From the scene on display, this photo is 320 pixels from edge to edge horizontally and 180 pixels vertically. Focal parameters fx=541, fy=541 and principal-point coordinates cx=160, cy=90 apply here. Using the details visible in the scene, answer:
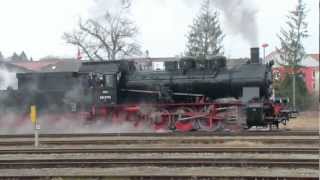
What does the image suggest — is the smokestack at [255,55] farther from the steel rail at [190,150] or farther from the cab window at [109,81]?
the steel rail at [190,150]

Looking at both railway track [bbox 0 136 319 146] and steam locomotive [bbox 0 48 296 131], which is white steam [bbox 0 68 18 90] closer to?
steam locomotive [bbox 0 48 296 131]

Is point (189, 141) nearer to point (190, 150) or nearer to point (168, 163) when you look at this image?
point (190, 150)

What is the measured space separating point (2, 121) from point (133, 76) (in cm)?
792

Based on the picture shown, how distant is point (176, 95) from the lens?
23.4 metres

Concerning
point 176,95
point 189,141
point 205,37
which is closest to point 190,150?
point 189,141

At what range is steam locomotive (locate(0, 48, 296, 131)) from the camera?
21828 millimetres

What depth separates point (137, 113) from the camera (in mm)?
23703

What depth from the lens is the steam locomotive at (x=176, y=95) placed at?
21828mm

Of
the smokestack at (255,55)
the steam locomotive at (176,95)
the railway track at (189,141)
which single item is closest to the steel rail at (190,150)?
the railway track at (189,141)

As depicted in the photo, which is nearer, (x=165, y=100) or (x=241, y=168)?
(x=241, y=168)

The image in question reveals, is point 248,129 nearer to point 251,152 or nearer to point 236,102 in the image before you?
point 236,102

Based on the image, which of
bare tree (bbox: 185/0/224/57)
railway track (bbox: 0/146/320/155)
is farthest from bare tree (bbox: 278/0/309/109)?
railway track (bbox: 0/146/320/155)

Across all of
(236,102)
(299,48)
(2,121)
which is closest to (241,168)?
(236,102)

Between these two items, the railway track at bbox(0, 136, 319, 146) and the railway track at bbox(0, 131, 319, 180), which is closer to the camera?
the railway track at bbox(0, 131, 319, 180)
